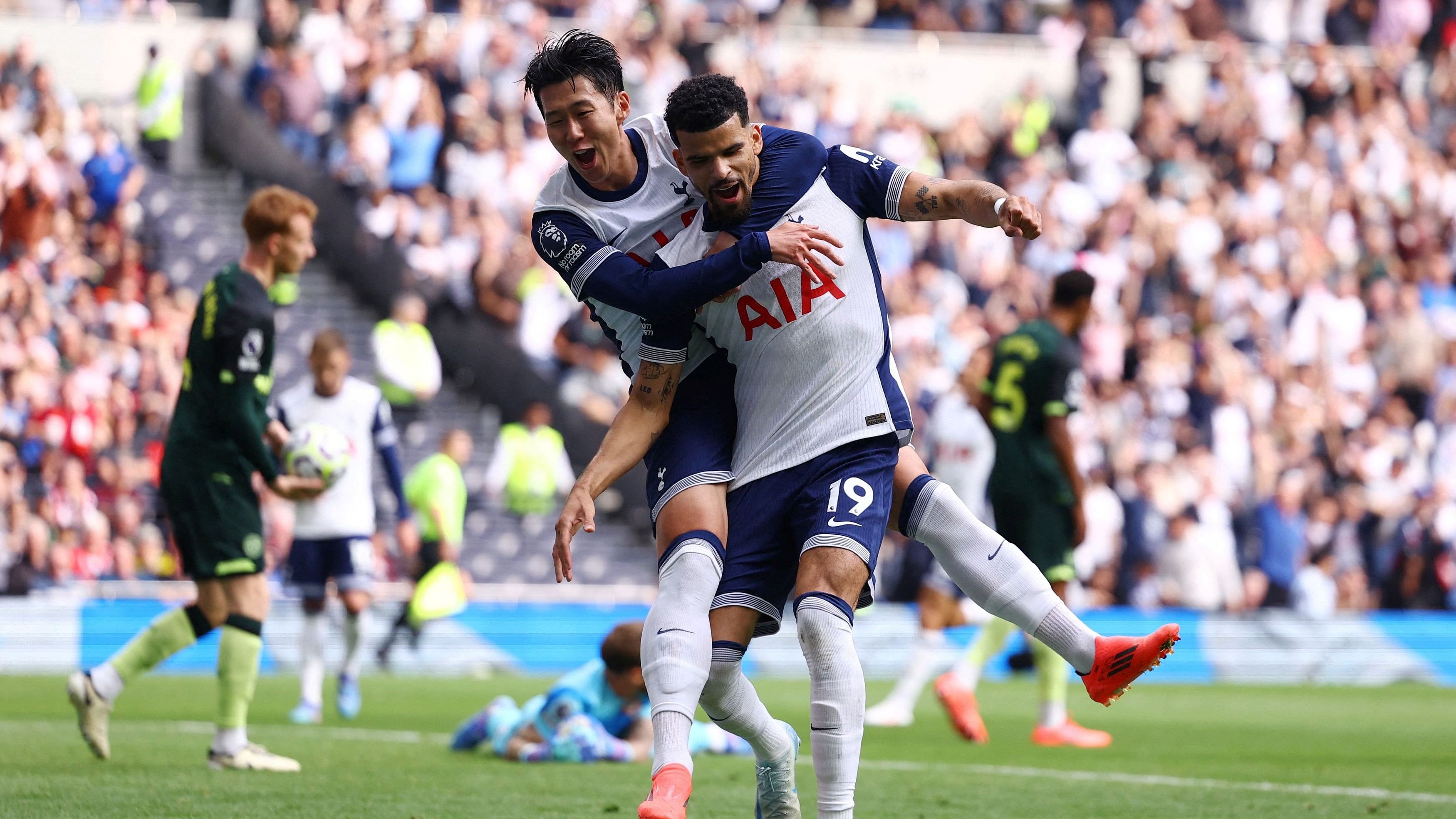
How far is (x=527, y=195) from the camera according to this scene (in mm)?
20344

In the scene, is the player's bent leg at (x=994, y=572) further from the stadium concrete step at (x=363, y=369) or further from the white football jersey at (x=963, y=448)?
the stadium concrete step at (x=363, y=369)

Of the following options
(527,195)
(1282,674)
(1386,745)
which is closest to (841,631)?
(1386,745)

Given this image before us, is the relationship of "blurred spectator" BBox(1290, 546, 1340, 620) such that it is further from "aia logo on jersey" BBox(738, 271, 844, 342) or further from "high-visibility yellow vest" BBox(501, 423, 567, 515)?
"aia logo on jersey" BBox(738, 271, 844, 342)

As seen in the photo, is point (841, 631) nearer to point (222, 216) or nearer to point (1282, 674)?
point (1282, 674)

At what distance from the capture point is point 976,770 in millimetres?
8953

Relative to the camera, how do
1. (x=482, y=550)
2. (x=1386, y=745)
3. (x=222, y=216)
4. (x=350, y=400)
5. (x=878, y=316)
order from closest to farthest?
(x=878, y=316) < (x=1386, y=745) < (x=350, y=400) < (x=482, y=550) < (x=222, y=216)

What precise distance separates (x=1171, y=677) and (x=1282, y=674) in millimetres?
1085

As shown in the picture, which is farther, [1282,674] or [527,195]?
[527,195]

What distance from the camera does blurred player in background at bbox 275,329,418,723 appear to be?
39.3 feet

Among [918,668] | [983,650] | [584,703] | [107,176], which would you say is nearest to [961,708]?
[983,650]

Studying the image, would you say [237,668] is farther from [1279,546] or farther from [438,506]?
[1279,546]

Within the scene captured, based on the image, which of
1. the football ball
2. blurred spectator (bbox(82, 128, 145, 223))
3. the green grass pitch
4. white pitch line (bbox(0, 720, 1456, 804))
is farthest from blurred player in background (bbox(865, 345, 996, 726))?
blurred spectator (bbox(82, 128, 145, 223))

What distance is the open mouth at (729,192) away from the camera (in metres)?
5.70

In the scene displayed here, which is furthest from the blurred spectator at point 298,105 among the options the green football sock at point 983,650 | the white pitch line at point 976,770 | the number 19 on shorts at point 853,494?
the number 19 on shorts at point 853,494
